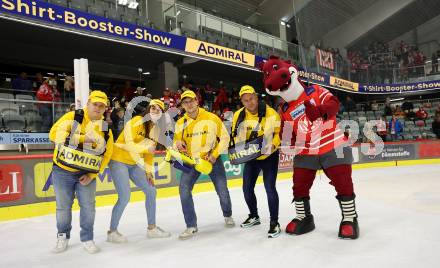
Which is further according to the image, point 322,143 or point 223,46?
point 223,46

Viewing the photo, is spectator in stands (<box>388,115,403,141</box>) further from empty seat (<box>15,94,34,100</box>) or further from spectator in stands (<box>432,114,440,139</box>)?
empty seat (<box>15,94,34,100</box>)

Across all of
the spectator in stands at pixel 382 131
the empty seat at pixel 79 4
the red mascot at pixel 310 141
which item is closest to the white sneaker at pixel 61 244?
the red mascot at pixel 310 141

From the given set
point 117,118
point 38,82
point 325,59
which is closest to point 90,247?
point 117,118

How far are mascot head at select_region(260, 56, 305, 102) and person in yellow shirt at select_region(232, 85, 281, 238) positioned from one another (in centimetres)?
29

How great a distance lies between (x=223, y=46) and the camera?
12.5 metres

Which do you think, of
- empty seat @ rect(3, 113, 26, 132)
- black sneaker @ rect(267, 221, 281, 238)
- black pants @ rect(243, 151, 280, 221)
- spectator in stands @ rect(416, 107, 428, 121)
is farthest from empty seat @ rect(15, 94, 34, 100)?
spectator in stands @ rect(416, 107, 428, 121)

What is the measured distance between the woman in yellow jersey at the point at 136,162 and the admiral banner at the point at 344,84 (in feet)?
48.5

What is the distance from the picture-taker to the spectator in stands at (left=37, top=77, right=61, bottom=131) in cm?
727

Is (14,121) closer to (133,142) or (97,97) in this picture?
(133,142)

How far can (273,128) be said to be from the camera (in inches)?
156

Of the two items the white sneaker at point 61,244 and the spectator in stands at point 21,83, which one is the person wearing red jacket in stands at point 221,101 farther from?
the white sneaker at point 61,244

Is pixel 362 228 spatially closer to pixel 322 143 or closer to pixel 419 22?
pixel 322 143

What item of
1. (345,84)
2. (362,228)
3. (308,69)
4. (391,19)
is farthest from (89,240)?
(391,19)

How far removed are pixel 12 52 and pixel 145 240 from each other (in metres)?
10.1
